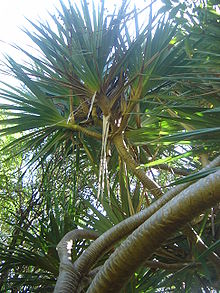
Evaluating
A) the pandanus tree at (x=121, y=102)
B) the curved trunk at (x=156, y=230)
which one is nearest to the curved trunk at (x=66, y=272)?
the pandanus tree at (x=121, y=102)

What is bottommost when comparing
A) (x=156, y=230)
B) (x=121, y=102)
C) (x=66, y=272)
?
(x=66, y=272)

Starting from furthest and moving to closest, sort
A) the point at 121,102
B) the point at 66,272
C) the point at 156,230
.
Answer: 1. the point at 121,102
2. the point at 66,272
3. the point at 156,230

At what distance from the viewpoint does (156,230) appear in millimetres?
1208

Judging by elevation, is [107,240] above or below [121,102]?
→ below

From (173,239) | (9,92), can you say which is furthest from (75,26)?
(173,239)

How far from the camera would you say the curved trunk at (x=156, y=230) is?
1.07 metres

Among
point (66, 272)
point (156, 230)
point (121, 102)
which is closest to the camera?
point (156, 230)

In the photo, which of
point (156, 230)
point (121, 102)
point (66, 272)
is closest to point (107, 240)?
point (66, 272)

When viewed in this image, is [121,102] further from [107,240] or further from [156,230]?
[156,230]

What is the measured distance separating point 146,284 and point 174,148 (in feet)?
2.64

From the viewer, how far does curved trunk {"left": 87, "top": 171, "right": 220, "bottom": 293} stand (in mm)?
1066

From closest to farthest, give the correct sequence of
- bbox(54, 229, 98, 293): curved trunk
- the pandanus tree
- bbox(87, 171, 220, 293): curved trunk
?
1. bbox(87, 171, 220, 293): curved trunk
2. bbox(54, 229, 98, 293): curved trunk
3. the pandanus tree

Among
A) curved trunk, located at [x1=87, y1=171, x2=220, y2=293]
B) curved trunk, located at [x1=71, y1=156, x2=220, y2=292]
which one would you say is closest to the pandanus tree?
curved trunk, located at [x1=71, y1=156, x2=220, y2=292]

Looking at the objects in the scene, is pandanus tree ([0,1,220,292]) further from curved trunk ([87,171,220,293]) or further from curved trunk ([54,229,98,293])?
curved trunk ([87,171,220,293])
